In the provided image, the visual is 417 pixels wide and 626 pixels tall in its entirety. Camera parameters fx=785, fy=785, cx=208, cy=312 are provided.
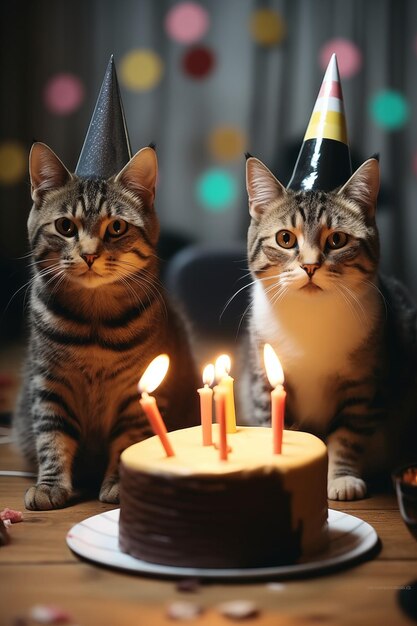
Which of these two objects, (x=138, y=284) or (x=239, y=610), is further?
(x=138, y=284)

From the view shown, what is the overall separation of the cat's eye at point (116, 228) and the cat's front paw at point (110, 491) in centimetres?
47

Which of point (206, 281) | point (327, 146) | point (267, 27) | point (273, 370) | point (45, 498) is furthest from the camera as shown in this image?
point (267, 27)

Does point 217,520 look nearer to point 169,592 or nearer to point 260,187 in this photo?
point 169,592

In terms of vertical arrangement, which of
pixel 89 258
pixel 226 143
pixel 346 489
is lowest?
pixel 346 489

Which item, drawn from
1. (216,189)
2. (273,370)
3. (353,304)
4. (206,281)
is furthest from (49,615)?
(216,189)

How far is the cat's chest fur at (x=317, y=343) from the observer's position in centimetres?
159

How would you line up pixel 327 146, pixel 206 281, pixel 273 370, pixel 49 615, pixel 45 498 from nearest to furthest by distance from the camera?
pixel 49 615 < pixel 273 370 < pixel 45 498 < pixel 327 146 < pixel 206 281

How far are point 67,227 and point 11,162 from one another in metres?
1.44

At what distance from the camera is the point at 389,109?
274 centimetres

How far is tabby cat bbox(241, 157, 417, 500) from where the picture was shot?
1568 mm

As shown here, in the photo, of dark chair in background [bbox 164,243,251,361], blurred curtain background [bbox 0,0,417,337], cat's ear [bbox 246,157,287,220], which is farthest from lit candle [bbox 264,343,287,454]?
blurred curtain background [bbox 0,0,417,337]

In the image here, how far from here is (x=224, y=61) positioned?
108 inches

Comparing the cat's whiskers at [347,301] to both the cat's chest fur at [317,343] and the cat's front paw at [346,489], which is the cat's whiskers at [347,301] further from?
the cat's front paw at [346,489]

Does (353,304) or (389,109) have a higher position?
(389,109)
